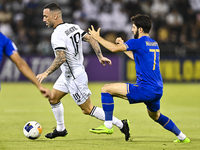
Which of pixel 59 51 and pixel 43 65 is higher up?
pixel 59 51

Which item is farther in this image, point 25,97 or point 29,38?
point 29,38

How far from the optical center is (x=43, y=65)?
16969 mm

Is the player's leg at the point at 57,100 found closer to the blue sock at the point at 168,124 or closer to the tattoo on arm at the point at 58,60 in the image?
the tattoo on arm at the point at 58,60

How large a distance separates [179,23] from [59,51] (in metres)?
14.2

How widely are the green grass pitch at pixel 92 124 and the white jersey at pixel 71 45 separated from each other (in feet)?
3.60

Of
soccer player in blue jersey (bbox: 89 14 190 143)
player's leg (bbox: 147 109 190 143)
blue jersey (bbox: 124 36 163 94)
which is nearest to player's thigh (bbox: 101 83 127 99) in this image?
soccer player in blue jersey (bbox: 89 14 190 143)

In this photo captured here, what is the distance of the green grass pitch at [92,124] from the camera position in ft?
18.2

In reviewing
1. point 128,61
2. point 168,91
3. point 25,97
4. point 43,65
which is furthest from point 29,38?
point 168,91

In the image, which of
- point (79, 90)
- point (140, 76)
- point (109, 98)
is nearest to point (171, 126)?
point (140, 76)

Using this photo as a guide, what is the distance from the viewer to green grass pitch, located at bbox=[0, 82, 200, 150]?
5.54 meters

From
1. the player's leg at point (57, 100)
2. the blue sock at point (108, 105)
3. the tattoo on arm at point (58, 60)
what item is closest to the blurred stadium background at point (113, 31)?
the player's leg at point (57, 100)

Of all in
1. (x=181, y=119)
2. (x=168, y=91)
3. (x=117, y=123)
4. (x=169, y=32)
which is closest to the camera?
(x=117, y=123)

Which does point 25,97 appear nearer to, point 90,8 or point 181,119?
point 181,119

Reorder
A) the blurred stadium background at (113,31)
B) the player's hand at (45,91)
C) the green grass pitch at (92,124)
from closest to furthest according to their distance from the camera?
the player's hand at (45,91)
the green grass pitch at (92,124)
the blurred stadium background at (113,31)
